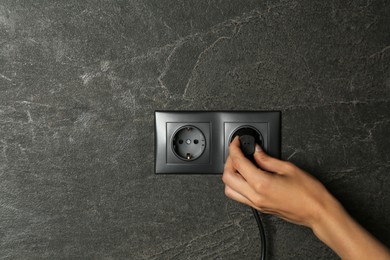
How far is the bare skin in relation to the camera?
0.52m

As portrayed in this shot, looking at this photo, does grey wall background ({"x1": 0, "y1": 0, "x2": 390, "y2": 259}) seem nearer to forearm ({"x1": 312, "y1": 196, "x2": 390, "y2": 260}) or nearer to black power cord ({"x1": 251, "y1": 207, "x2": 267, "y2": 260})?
black power cord ({"x1": 251, "y1": 207, "x2": 267, "y2": 260})

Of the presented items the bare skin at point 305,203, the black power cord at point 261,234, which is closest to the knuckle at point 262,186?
the bare skin at point 305,203

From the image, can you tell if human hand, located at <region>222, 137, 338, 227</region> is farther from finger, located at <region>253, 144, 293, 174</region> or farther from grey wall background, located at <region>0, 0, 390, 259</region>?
grey wall background, located at <region>0, 0, 390, 259</region>

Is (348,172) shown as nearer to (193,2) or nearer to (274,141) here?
(274,141)

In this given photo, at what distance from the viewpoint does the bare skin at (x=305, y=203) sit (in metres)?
0.52

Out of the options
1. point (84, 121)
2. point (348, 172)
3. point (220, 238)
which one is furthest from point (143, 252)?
point (348, 172)

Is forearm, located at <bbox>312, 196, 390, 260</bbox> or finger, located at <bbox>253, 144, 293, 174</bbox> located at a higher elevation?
finger, located at <bbox>253, 144, 293, 174</bbox>

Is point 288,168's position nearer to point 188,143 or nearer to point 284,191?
point 284,191

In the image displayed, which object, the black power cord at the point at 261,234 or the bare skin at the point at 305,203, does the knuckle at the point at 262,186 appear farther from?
the black power cord at the point at 261,234

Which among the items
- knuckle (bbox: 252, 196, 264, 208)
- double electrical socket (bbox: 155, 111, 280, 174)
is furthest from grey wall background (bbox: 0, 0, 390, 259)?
knuckle (bbox: 252, 196, 264, 208)

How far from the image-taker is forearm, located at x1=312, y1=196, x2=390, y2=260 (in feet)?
1.69

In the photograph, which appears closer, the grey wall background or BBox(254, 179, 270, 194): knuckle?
BBox(254, 179, 270, 194): knuckle

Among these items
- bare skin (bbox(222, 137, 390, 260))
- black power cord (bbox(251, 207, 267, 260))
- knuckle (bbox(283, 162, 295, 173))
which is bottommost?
black power cord (bbox(251, 207, 267, 260))

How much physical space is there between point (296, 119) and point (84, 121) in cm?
35
